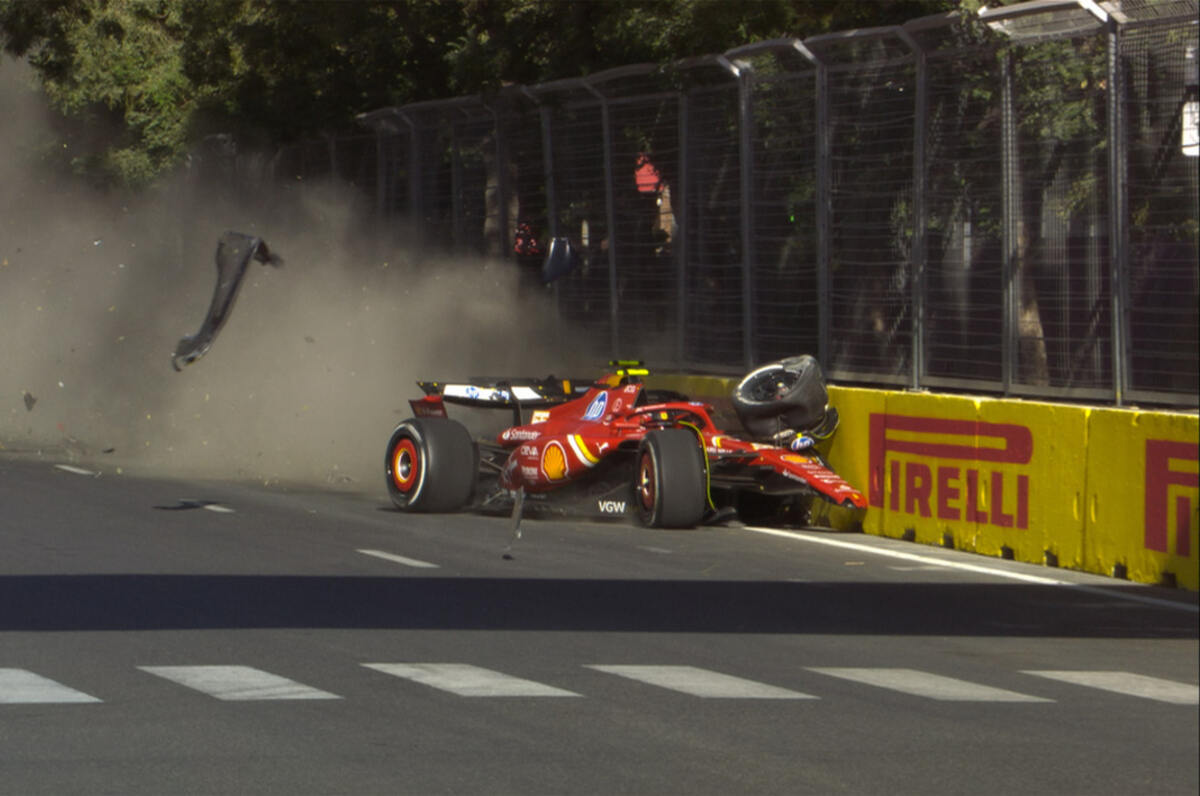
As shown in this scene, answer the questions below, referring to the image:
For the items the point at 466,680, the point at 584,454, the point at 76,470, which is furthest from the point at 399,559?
the point at 76,470

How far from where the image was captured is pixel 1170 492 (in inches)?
477

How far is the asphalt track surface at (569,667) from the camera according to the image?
673 centimetres

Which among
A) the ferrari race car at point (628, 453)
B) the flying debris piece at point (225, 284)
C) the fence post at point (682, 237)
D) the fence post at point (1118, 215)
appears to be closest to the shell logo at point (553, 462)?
the ferrari race car at point (628, 453)

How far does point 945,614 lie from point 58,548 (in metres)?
5.56

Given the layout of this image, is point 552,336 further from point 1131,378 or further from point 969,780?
point 969,780

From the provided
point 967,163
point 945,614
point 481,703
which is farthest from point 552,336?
point 481,703

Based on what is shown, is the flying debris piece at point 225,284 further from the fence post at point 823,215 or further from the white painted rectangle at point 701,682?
the white painted rectangle at point 701,682

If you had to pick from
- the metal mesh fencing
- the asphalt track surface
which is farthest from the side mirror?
the metal mesh fencing

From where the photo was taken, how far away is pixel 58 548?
1287cm

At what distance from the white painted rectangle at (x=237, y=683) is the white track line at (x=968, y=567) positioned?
527 cm

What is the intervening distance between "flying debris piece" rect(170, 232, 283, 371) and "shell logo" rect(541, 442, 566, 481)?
147 inches

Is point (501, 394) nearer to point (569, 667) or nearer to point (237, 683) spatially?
point (569, 667)

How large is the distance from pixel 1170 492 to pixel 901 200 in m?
4.18

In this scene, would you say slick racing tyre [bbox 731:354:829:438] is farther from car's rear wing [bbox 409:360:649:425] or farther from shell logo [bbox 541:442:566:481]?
shell logo [bbox 541:442:566:481]
